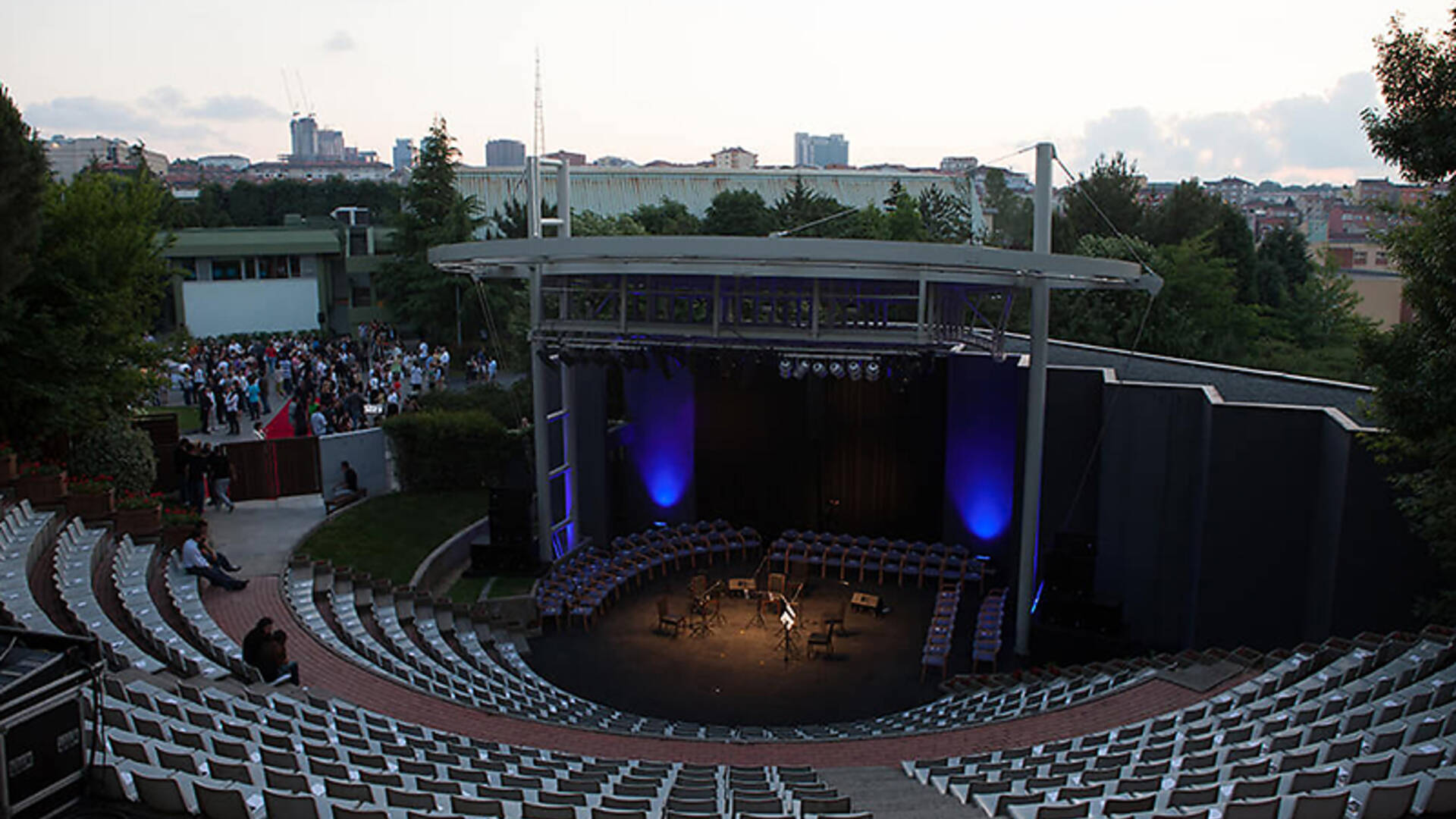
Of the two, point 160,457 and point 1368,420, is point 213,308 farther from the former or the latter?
point 1368,420

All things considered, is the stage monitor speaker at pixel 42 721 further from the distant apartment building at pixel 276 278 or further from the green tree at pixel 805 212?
the green tree at pixel 805 212

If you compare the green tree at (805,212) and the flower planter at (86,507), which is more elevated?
the green tree at (805,212)

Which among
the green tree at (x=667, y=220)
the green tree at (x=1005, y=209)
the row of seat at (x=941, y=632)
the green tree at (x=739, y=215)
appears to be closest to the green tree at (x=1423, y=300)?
the row of seat at (x=941, y=632)

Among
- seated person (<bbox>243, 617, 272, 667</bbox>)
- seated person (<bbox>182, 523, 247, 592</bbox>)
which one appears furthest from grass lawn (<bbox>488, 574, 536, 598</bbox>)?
seated person (<bbox>243, 617, 272, 667</bbox>)

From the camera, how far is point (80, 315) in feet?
53.9

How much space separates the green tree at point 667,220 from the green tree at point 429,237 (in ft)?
29.3

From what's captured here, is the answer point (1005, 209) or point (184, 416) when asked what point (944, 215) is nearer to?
point (1005, 209)

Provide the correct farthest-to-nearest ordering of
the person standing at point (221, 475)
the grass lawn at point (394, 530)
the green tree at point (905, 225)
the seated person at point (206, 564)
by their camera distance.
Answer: the green tree at point (905, 225), the person standing at point (221, 475), the grass lawn at point (394, 530), the seated person at point (206, 564)

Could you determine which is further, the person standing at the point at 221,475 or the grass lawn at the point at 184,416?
the grass lawn at the point at 184,416

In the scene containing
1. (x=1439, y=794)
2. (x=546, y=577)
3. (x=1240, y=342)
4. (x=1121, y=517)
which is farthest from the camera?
(x=1240, y=342)

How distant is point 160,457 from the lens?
19.8 m

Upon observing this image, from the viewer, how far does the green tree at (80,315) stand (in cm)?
1565

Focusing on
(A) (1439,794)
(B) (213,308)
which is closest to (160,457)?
(A) (1439,794)

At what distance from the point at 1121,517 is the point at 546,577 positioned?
10.3 metres
